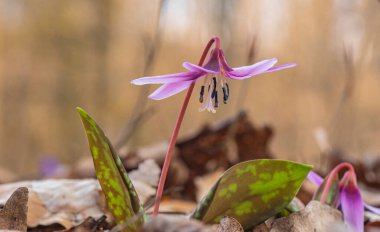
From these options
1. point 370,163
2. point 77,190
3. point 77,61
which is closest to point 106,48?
point 77,61

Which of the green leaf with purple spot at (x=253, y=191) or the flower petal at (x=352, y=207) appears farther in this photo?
the flower petal at (x=352, y=207)

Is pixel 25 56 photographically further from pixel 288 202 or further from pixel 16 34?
pixel 288 202

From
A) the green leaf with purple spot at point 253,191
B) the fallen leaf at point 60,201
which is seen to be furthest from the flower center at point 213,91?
the fallen leaf at point 60,201

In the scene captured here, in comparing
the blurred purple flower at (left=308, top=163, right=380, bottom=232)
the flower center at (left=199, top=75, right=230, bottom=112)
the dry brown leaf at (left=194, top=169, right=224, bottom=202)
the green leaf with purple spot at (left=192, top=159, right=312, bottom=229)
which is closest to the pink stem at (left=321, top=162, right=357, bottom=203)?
the blurred purple flower at (left=308, top=163, right=380, bottom=232)

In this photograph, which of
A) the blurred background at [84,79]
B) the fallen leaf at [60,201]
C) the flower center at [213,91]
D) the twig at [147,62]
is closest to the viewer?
the flower center at [213,91]

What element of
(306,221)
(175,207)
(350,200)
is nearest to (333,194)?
(350,200)

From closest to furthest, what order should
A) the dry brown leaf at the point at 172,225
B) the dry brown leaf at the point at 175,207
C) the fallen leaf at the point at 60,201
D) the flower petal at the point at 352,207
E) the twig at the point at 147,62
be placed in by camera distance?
the dry brown leaf at the point at 172,225 < the flower petal at the point at 352,207 < the fallen leaf at the point at 60,201 < the dry brown leaf at the point at 175,207 < the twig at the point at 147,62

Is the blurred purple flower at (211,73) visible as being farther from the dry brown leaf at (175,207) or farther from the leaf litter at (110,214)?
the dry brown leaf at (175,207)
